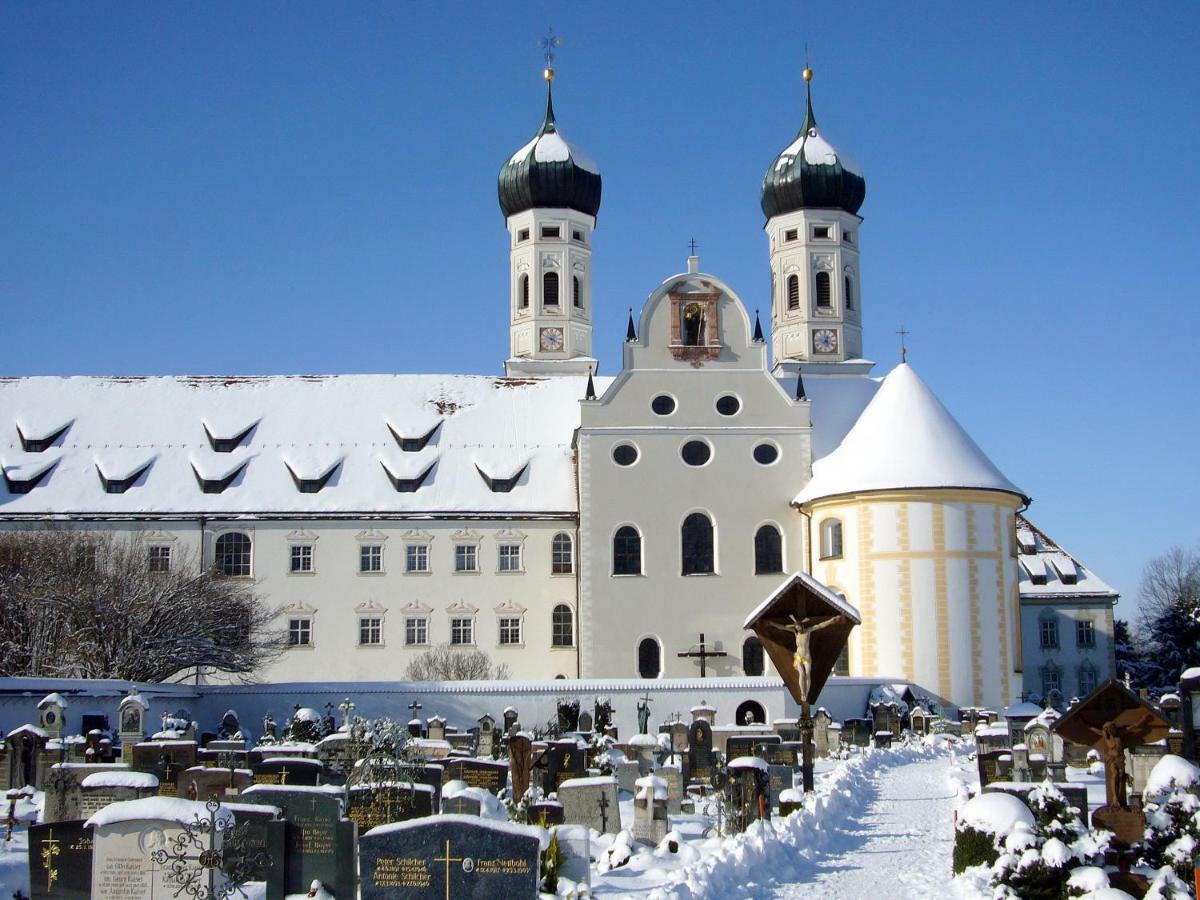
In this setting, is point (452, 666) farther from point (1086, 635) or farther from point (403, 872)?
point (403, 872)

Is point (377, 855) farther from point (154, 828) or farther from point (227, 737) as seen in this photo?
point (227, 737)

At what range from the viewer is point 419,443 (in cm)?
4844

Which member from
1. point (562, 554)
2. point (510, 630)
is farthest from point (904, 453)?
point (510, 630)

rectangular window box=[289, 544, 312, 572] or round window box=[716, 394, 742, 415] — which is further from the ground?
round window box=[716, 394, 742, 415]

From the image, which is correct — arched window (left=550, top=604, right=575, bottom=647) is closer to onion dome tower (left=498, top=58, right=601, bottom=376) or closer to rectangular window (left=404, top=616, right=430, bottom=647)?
rectangular window (left=404, top=616, right=430, bottom=647)

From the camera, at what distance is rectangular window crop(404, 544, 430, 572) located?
46.1 m

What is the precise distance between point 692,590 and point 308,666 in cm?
1167

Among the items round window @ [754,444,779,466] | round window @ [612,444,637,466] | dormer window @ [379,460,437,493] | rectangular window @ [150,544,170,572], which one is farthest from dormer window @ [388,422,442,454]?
round window @ [754,444,779,466]

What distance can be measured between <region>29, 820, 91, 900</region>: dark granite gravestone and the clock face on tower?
4363 centimetres

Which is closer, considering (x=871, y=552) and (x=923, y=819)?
(x=923, y=819)

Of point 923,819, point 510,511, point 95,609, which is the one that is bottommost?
point 923,819

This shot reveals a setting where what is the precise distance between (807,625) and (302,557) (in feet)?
89.6

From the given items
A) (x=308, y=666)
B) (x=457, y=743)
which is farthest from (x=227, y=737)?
(x=308, y=666)


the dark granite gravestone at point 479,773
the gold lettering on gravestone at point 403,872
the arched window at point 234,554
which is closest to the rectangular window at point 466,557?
the arched window at point 234,554
